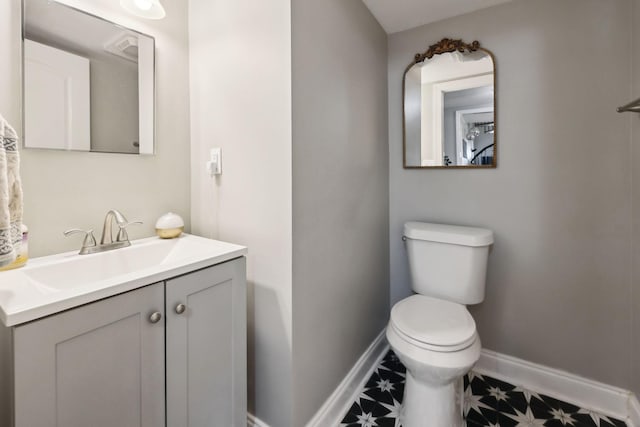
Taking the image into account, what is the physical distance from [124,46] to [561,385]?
2683mm

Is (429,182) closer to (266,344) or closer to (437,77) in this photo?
(437,77)

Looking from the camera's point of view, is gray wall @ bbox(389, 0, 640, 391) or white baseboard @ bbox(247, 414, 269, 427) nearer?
white baseboard @ bbox(247, 414, 269, 427)

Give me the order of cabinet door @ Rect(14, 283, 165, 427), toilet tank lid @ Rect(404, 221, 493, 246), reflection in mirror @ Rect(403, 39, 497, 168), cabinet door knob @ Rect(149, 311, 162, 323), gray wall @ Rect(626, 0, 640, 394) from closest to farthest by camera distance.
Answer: cabinet door @ Rect(14, 283, 165, 427) → cabinet door knob @ Rect(149, 311, 162, 323) → gray wall @ Rect(626, 0, 640, 394) → toilet tank lid @ Rect(404, 221, 493, 246) → reflection in mirror @ Rect(403, 39, 497, 168)

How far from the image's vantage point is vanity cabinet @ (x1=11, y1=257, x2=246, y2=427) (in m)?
0.64

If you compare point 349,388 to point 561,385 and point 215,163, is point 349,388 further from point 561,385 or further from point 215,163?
point 215,163

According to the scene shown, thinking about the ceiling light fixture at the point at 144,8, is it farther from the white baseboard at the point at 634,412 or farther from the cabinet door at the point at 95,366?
the white baseboard at the point at 634,412

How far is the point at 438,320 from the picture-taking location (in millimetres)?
1350

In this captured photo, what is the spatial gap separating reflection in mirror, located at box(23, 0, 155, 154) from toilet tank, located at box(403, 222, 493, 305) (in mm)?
1478

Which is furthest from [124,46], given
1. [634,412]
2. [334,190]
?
[634,412]

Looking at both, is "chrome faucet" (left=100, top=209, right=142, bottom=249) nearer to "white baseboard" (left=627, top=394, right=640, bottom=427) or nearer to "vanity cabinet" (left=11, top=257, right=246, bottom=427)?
"vanity cabinet" (left=11, top=257, right=246, bottom=427)

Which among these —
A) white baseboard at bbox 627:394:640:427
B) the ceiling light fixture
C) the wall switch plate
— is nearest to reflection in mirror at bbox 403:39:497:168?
the wall switch plate

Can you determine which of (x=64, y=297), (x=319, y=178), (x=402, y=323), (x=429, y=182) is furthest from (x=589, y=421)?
(x=64, y=297)

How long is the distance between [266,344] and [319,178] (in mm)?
742

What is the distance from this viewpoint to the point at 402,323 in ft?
4.35
